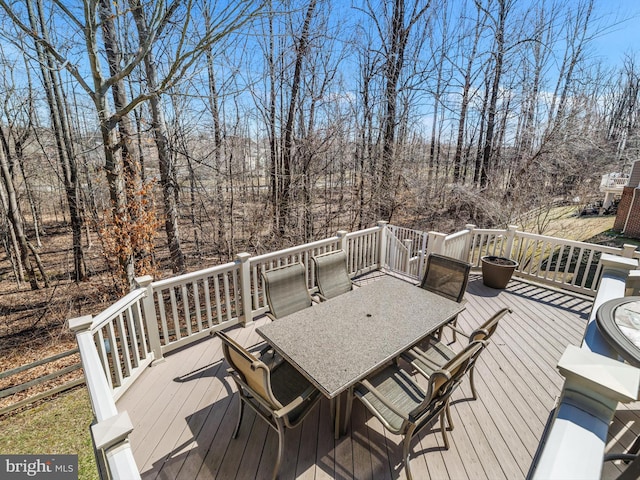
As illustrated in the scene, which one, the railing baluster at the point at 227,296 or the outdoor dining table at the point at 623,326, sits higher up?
the outdoor dining table at the point at 623,326

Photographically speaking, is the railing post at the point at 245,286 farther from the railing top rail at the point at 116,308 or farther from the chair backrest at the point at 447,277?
the chair backrest at the point at 447,277

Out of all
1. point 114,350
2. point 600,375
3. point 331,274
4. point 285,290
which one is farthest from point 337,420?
point 114,350

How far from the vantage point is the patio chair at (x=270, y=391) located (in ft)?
6.04

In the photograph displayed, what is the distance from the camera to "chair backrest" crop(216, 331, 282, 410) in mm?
1790

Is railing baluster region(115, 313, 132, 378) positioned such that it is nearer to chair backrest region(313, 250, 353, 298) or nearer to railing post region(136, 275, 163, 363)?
railing post region(136, 275, 163, 363)

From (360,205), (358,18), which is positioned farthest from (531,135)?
(358,18)

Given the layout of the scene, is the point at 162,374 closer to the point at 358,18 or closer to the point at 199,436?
the point at 199,436

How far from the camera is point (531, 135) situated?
28.4ft

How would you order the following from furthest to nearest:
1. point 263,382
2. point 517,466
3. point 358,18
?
point 358,18 < point 517,466 < point 263,382

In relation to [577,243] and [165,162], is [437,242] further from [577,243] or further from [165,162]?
[165,162]

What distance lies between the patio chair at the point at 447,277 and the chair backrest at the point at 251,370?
2.20 m

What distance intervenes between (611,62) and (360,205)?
38.8ft

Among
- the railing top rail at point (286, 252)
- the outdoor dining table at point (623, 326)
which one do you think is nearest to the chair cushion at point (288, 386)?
the railing top rail at point (286, 252)

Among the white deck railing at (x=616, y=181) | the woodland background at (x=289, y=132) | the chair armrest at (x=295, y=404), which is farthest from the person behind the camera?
the white deck railing at (x=616, y=181)
